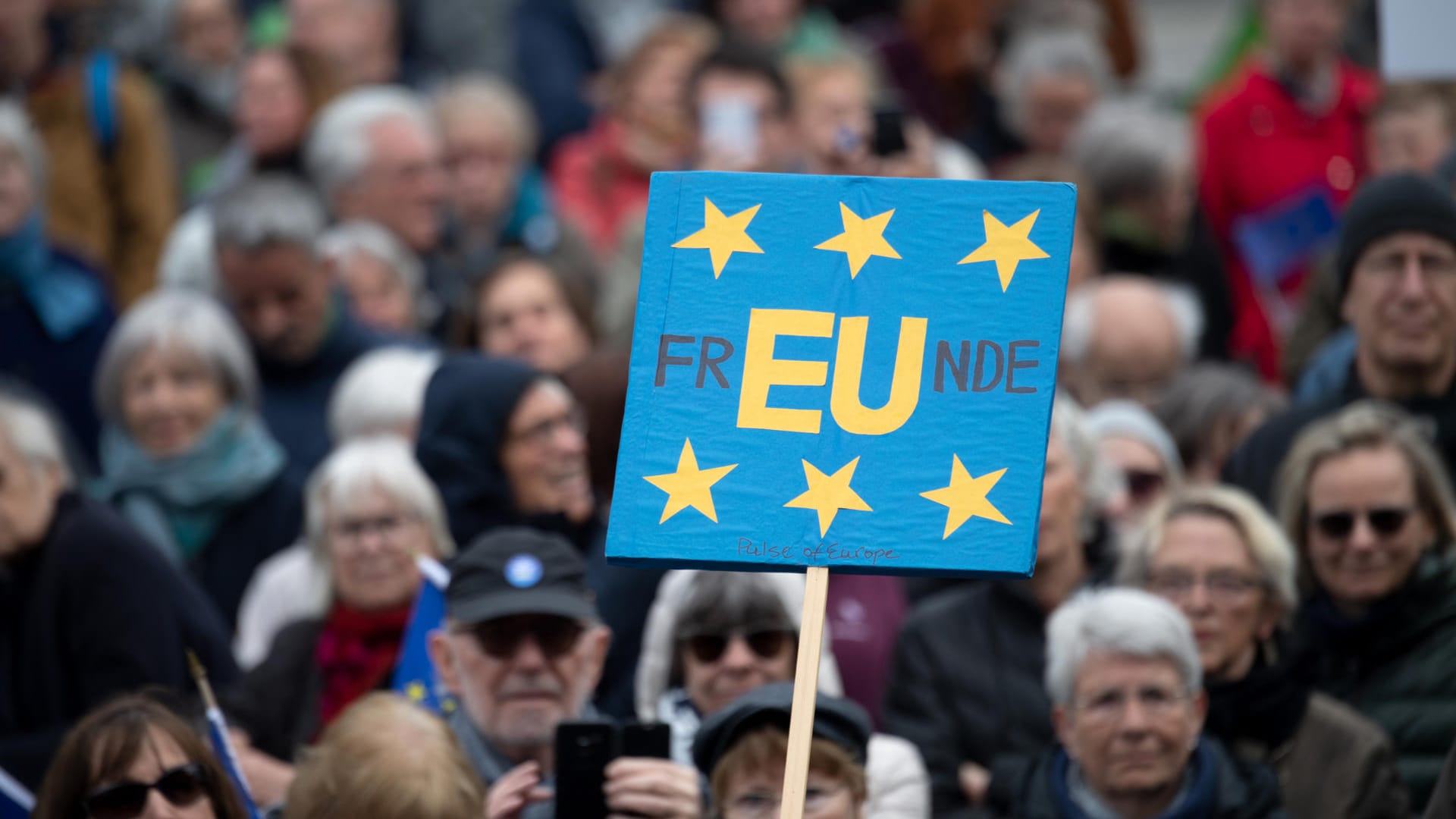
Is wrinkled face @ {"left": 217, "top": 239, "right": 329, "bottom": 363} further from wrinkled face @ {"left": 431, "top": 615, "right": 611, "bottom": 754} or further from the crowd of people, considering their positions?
wrinkled face @ {"left": 431, "top": 615, "right": 611, "bottom": 754}

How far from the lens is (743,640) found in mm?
5895

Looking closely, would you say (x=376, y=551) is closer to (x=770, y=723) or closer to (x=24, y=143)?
(x=770, y=723)

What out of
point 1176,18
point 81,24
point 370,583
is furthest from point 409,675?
point 1176,18

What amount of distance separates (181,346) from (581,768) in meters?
3.08

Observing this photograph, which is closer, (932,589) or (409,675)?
(409,675)

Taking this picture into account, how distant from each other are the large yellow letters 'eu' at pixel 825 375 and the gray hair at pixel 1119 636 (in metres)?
1.24

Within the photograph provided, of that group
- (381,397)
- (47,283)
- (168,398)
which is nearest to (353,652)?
(381,397)

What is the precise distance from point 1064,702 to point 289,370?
3.79 m

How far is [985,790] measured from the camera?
20.1ft

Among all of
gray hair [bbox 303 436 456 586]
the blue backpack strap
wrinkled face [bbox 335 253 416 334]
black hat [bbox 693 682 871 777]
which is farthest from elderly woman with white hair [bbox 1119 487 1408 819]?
the blue backpack strap

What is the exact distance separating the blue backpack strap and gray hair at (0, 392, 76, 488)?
3324 mm

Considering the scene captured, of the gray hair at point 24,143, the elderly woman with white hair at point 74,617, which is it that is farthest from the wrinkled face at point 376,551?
the gray hair at point 24,143

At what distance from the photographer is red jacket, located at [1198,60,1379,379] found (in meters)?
9.63

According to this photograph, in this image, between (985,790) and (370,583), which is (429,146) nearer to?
(370,583)
